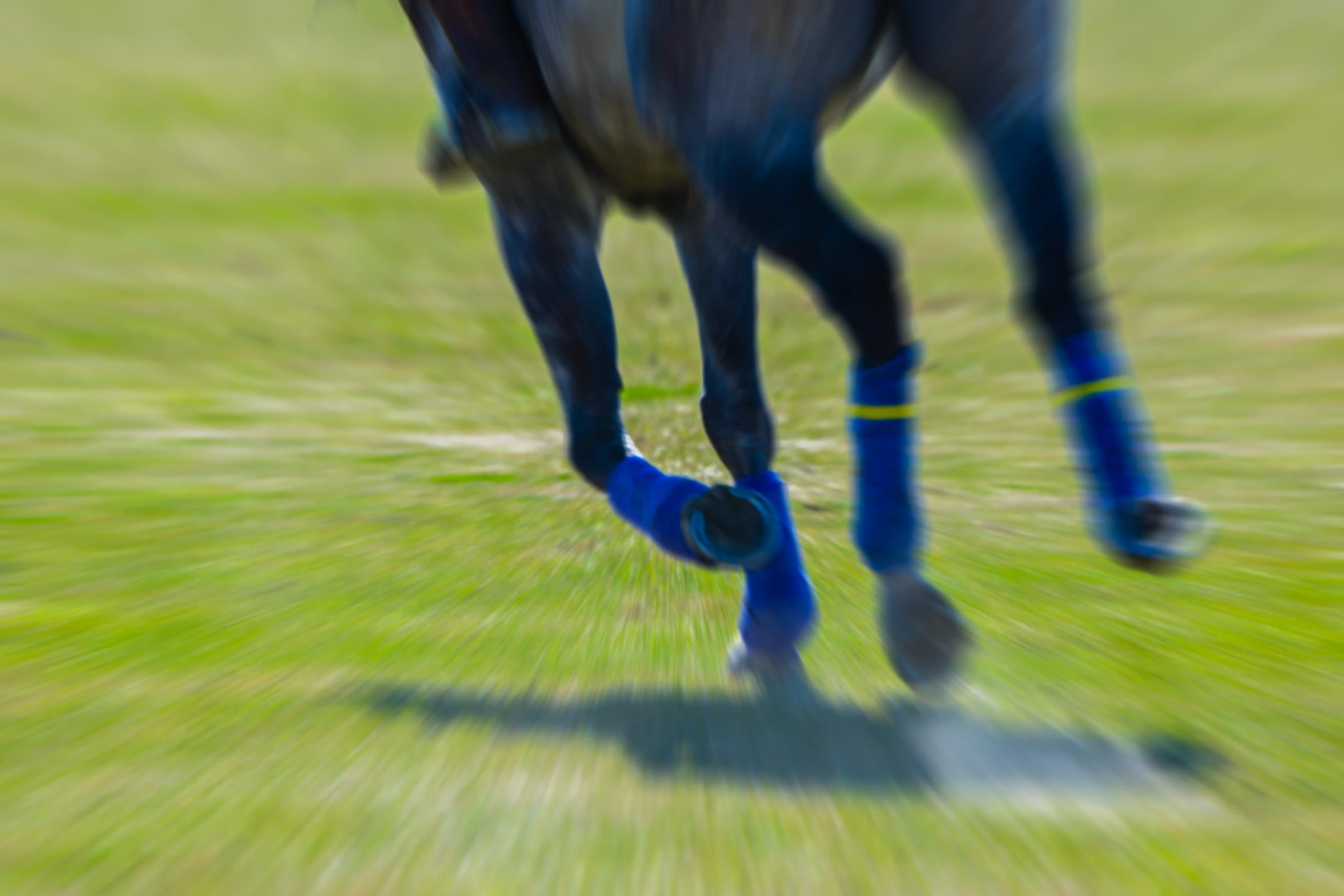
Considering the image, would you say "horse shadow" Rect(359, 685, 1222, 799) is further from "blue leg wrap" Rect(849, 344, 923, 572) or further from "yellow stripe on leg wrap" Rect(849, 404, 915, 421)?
"yellow stripe on leg wrap" Rect(849, 404, 915, 421)

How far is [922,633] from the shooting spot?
1.66 metres

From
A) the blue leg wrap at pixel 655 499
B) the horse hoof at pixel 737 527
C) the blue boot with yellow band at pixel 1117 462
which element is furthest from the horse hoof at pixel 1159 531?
the blue leg wrap at pixel 655 499

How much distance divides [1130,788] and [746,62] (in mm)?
1050

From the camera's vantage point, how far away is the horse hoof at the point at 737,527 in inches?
66.6

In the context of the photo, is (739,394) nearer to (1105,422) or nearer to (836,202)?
(836,202)

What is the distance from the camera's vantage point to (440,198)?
10023mm

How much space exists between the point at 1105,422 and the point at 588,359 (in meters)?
0.97

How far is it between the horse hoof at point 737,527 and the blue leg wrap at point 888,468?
140 mm

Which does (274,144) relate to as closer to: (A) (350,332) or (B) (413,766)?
(A) (350,332)

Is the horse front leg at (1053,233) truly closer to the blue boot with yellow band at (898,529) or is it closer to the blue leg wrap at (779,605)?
the blue boot with yellow band at (898,529)

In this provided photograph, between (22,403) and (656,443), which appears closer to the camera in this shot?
(656,443)

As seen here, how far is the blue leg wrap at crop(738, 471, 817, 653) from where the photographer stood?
1817 millimetres

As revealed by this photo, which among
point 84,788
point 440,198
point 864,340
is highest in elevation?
point 440,198

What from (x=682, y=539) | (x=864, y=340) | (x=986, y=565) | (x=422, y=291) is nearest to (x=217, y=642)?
(x=682, y=539)
